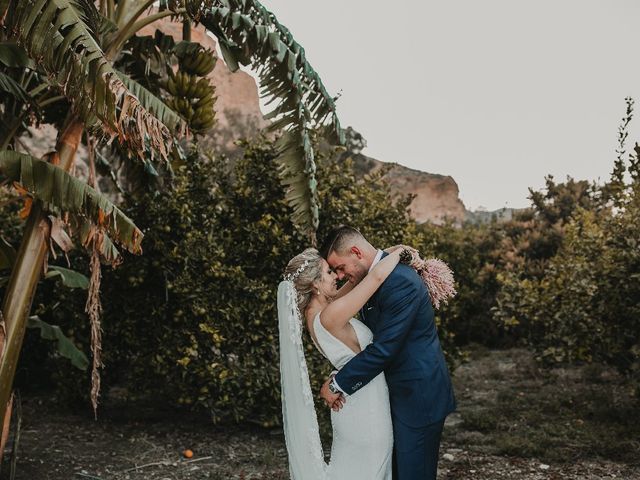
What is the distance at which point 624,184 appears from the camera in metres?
8.25

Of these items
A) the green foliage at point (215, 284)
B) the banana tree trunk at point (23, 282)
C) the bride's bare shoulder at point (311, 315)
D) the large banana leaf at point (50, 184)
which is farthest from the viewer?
the green foliage at point (215, 284)

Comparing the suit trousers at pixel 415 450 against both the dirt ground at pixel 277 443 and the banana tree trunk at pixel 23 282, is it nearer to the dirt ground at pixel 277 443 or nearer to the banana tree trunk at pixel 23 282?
the dirt ground at pixel 277 443

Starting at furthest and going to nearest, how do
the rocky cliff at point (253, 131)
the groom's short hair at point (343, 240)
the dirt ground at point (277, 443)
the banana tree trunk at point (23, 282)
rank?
the rocky cliff at point (253, 131) < the dirt ground at point (277, 443) < the banana tree trunk at point (23, 282) < the groom's short hair at point (343, 240)

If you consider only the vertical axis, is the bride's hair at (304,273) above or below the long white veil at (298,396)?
above

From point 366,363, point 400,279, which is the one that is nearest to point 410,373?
point 366,363

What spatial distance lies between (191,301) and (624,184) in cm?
563

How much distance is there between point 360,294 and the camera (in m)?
3.92

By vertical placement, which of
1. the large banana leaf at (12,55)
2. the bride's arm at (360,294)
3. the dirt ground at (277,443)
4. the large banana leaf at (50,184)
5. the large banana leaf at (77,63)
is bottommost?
the dirt ground at (277,443)

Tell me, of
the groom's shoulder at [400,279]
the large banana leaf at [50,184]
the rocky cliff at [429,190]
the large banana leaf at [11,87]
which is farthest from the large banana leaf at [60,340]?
the rocky cliff at [429,190]

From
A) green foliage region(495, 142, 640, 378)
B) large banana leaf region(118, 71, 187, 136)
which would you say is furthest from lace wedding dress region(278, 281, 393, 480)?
green foliage region(495, 142, 640, 378)

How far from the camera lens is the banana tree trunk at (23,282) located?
525 centimetres

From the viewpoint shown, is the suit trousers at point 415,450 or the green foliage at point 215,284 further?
the green foliage at point 215,284

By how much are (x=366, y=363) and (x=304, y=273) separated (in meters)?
0.82

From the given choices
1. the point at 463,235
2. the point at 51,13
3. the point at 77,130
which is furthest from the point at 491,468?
the point at 463,235
